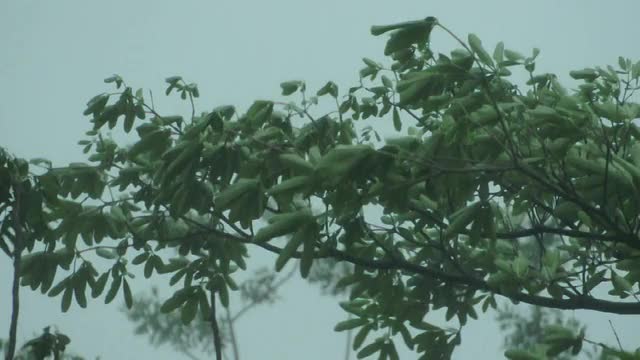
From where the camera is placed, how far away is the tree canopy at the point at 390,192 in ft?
10.7

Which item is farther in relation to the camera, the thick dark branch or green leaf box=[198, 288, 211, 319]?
green leaf box=[198, 288, 211, 319]

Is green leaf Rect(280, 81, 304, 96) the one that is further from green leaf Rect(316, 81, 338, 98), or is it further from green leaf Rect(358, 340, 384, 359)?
green leaf Rect(358, 340, 384, 359)

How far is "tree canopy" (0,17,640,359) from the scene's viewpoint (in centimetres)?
325

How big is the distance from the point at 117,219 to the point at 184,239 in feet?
1.16

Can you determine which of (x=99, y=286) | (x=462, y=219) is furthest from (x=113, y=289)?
(x=462, y=219)

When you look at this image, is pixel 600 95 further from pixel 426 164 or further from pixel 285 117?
pixel 426 164

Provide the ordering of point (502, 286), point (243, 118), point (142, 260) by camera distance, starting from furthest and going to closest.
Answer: point (142, 260)
point (243, 118)
point (502, 286)

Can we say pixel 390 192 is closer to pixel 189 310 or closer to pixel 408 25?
pixel 408 25

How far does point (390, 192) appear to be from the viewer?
3229 mm

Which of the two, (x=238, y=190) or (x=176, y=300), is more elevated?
(x=176, y=300)

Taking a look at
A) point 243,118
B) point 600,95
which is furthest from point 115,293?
point 600,95

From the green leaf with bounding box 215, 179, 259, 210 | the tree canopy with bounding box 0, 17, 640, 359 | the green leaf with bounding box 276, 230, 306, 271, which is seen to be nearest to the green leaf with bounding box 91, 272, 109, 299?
the tree canopy with bounding box 0, 17, 640, 359

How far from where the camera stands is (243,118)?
4.11 m

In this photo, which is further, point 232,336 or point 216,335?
point 232,336
